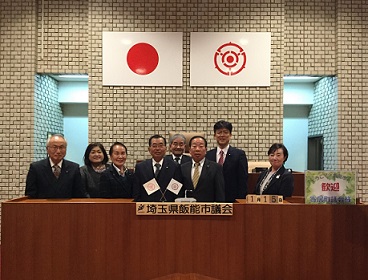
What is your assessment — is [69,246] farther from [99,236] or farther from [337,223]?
[337,223]

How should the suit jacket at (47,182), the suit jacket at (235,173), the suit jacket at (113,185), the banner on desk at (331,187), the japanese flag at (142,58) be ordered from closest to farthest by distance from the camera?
the banner on desk at (331,187) → the suit jacket at (47,182) → the suit jacket at (113,185) → the suit jacket at (235,173) → the japanese flag at (142,58)

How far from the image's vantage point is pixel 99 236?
316cm

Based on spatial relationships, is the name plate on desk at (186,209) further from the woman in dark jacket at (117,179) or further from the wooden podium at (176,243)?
the woman in dark jacket at (117,179)

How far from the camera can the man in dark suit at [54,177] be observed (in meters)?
3.70

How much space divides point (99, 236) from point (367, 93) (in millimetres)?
5791

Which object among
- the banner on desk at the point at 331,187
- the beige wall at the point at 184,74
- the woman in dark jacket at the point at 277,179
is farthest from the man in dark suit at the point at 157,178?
the beige wall at the point at 184,74

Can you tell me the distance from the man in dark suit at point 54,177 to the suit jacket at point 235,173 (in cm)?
158

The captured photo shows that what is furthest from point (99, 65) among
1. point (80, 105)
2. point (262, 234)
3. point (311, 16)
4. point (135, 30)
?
point (262, 234)

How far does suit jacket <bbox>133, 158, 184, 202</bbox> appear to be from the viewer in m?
3.50

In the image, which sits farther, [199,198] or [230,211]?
[199,198]

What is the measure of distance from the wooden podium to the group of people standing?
398 millimetres

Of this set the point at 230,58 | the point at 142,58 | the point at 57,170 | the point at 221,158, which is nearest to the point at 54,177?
the point at 57,170

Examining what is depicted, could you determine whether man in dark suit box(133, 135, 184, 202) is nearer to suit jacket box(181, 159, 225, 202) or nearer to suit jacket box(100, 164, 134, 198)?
suit jacket box(181, 159, 225, 202)

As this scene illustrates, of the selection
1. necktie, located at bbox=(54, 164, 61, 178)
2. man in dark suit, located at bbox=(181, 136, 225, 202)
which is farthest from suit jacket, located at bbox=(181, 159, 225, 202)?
necktie, located at bbox=(54, 164, 61, 178)
